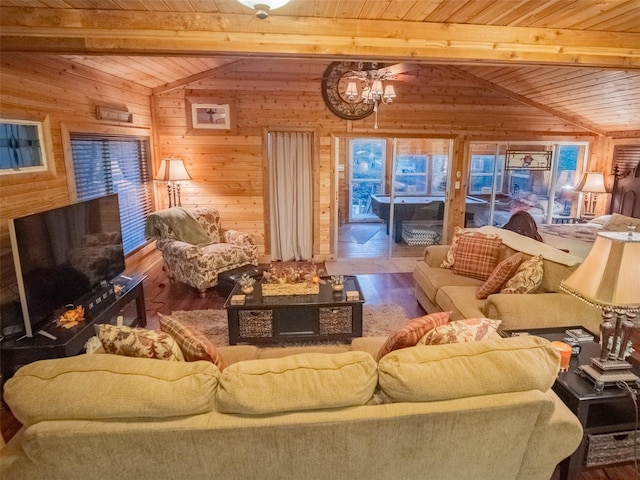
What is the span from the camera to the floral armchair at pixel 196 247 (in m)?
4.59

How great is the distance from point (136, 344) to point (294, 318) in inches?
71.1

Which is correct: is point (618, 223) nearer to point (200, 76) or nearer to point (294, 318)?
point (294, 318)

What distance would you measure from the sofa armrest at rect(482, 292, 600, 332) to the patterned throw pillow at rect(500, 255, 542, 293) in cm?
16

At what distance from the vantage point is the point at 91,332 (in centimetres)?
293

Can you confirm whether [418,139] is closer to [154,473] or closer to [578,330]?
[578,330]

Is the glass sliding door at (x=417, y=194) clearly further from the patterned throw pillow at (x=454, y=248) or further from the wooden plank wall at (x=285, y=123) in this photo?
the patterned throw pillow at (x=454, y=248)

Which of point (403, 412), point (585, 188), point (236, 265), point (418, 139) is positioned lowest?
point (236, 265)

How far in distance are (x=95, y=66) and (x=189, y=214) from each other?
1931 mm

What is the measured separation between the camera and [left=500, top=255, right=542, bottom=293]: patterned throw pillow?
9.79 feet

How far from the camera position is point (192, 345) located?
1867 mm

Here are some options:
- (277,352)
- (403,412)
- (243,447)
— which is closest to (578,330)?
(403,412)

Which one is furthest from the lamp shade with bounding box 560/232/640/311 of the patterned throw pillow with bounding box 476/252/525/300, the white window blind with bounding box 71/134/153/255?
the white window blind with bounding box 71/134/153/255

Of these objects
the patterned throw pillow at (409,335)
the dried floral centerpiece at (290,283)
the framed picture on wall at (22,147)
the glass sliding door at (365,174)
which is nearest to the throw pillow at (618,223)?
the glass sliding door at (365,174)

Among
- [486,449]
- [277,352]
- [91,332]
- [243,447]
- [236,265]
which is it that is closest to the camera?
[243,447]
